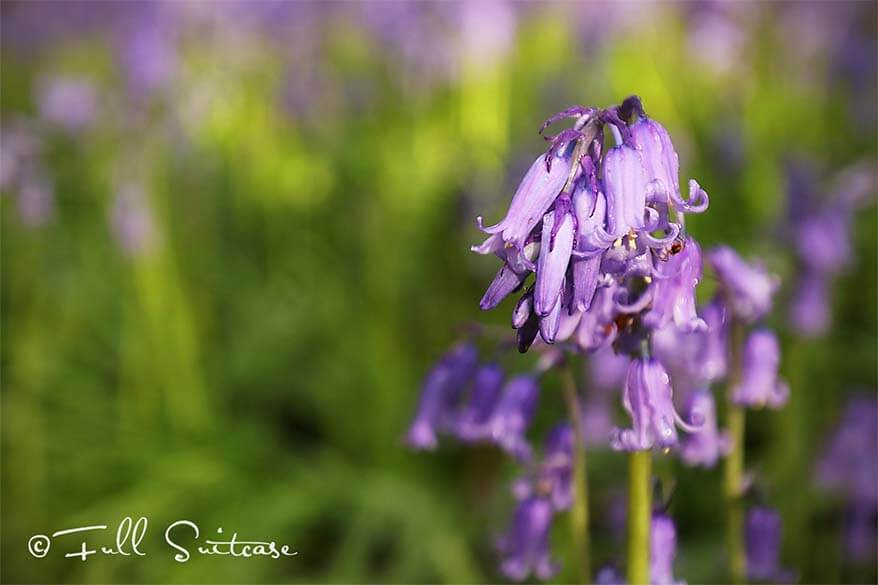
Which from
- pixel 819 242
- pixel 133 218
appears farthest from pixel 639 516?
pixel 133 218

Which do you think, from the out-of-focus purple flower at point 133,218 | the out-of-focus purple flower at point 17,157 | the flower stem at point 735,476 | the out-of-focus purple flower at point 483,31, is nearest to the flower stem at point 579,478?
the flower stem at point 735,476

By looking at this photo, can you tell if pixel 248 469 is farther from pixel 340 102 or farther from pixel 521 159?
pixel 340 102

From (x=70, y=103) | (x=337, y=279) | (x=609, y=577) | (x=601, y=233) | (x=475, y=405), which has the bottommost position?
(x=609, y=577)

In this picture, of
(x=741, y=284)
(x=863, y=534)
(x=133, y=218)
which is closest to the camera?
(x=741, y=284)

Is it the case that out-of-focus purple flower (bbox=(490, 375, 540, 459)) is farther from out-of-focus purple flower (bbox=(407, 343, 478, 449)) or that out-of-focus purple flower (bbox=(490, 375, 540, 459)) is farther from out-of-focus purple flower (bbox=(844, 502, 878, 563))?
out-of-focus purple flower (bbox=(844, 502, 878, 563))

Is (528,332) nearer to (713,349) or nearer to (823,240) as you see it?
(713,349)

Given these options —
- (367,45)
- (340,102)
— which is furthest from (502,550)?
(367,45)
